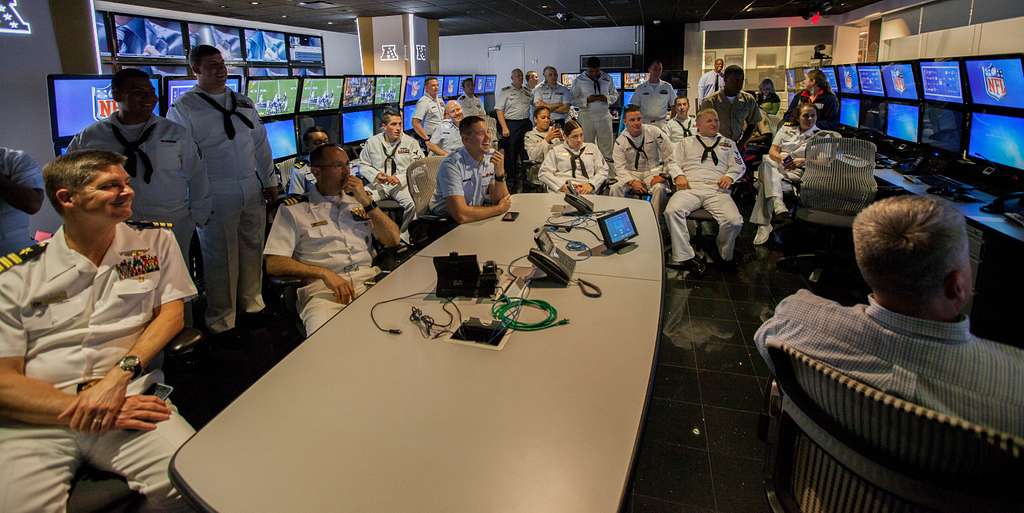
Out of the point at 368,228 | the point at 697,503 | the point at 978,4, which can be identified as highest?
the point at 978,4

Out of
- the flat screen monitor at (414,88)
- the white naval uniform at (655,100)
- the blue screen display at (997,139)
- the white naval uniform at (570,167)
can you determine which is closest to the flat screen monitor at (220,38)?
the flat screen monitor at (414,88)

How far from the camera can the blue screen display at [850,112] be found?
254 inches

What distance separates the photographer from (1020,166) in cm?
343

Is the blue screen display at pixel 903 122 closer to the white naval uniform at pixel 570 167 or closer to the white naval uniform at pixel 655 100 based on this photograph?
the white naval uniform at pixel 570 167

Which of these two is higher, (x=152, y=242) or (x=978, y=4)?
(x=978, y=4)

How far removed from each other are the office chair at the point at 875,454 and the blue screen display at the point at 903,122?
4789 mm

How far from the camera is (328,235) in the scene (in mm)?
2838

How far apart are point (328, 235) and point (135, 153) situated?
1195mm

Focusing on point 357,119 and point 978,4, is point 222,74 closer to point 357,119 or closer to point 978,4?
point 357,119

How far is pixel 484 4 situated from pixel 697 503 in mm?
9566

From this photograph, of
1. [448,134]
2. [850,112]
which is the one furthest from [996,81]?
[448,134]

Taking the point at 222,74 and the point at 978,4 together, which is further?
the point at 978,4

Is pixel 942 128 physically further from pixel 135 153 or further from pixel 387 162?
pixel 135 153

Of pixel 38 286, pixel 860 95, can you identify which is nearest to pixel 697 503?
pixel 38 286
